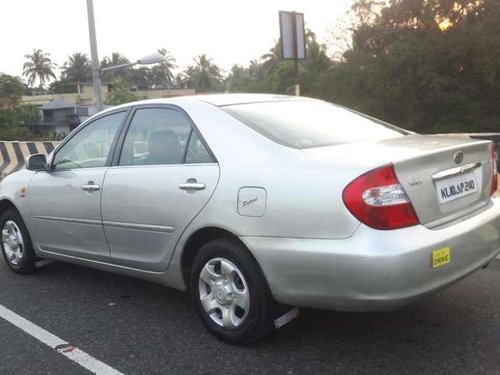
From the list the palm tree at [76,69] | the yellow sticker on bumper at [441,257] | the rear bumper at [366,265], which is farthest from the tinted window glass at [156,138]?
the palm tree at [76,69]

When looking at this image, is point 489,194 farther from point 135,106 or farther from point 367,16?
point 367,16

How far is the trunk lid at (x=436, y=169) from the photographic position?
3078 mm

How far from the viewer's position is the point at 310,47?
2144 inches

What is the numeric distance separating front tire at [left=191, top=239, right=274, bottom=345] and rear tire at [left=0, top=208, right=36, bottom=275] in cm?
224

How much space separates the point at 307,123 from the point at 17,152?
1148 cm

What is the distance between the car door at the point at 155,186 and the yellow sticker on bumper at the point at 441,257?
52.6 inches

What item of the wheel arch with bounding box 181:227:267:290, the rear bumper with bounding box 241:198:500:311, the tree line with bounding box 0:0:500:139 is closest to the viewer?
the rear bumper with bounding box 241:198:500:311

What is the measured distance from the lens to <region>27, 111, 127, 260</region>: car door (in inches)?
172

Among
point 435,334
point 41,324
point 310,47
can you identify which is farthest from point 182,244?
point 310,47

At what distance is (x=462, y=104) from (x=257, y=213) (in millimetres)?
35897

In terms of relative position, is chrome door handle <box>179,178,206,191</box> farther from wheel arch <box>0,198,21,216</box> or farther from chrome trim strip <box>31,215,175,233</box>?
wheel arch <box>0,198,21,216</box>

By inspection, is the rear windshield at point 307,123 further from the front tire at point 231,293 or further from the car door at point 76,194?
the car door at point 76,194

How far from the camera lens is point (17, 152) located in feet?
44.9

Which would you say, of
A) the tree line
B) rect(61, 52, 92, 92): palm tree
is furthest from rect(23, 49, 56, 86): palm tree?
the tree line
